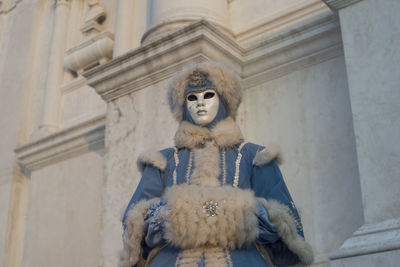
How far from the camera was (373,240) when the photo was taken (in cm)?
352

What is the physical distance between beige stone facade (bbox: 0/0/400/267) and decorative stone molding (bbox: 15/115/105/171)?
0.06ft

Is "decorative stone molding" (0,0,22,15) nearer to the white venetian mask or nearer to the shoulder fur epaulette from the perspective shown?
the white venetian mask

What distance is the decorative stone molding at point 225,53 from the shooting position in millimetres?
5078

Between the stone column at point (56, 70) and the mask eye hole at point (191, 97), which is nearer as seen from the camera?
the mask eye hole at point (191, 97)

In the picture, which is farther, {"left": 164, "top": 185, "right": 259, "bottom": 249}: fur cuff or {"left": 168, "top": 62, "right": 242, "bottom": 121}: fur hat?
{"left": 168, "top": 62, "right": 242, "bottom": 121}: fur hat

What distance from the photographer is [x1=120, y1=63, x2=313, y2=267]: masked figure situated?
271 centimetres

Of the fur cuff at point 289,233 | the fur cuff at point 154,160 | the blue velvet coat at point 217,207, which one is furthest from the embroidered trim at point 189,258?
the fur cuff at point 154,160

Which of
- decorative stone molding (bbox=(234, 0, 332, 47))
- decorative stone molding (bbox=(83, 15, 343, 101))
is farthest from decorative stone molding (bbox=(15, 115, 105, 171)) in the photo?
decorative stone molding (bbox=(234, 0, 332, 47))

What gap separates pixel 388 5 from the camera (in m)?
4.13

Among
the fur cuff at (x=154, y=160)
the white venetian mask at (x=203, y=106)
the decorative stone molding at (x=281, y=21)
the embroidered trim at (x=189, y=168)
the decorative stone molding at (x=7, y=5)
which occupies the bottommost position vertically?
the embroidered trim at (x=189, y=168)

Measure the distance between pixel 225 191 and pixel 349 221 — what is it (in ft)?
6.57

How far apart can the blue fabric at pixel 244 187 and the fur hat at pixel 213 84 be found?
27 centimetres

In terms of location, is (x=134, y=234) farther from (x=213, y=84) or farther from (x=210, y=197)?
(x=213, y=84)

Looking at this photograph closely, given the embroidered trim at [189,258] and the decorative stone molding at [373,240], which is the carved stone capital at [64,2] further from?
the embroidered trim at [189,258]
